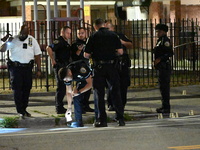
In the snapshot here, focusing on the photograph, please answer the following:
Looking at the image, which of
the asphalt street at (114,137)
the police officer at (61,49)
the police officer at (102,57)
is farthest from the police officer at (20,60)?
the police officer at (102,57)

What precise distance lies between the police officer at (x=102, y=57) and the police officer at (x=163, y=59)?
179 centimetres

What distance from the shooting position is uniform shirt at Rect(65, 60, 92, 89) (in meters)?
11.9

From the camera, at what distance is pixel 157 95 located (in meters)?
16.4

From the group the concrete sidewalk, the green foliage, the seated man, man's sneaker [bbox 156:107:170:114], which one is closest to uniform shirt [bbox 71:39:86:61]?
the seated man

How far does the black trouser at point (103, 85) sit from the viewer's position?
38.2ft

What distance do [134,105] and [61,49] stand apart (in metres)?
2.49

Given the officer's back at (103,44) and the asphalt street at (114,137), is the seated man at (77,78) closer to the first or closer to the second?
the asphalt street at (114,137)

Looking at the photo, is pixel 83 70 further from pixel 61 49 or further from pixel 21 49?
pixel 21 49

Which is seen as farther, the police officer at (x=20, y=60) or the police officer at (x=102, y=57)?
the police officer at (x=20, y=60)

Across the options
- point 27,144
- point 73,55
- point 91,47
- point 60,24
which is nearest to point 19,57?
point 73,55

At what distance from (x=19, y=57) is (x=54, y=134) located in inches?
97.1

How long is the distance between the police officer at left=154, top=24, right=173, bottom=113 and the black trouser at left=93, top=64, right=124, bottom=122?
182 centimetres

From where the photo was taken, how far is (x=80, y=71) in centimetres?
1193

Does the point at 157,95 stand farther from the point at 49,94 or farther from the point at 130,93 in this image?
the point at 49,94
